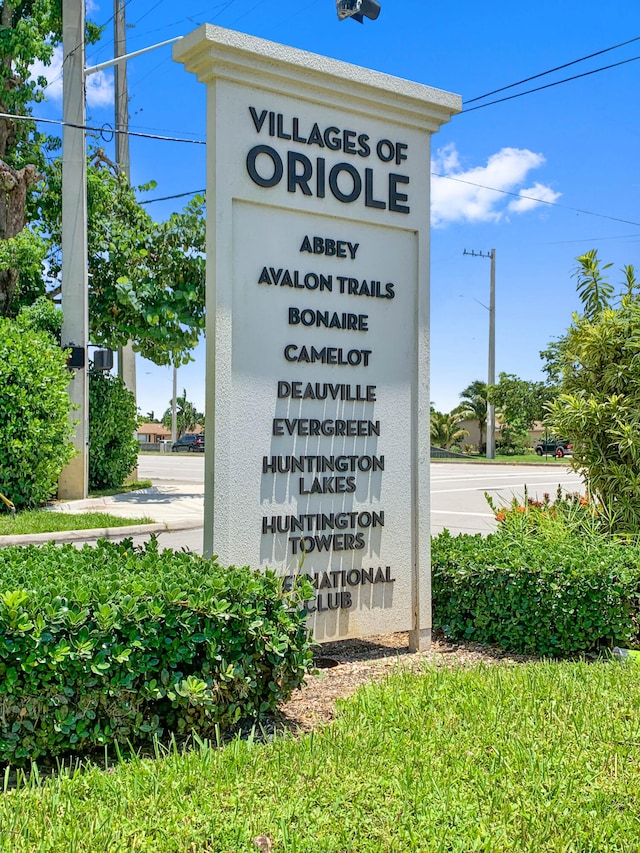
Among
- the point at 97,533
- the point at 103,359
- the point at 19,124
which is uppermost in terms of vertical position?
the point at 19,124

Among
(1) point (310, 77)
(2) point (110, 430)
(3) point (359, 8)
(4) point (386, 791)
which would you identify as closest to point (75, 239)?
(2) point (110, 430)

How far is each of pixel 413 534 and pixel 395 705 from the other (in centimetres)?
191

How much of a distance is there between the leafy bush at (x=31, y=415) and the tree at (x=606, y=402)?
9.17m

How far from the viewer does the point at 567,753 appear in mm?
3385

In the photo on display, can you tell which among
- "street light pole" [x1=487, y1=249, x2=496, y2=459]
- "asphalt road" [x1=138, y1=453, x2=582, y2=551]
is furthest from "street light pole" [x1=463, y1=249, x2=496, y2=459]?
"asphalt road" [x1=138, y1=453, x2=582, y2=551]

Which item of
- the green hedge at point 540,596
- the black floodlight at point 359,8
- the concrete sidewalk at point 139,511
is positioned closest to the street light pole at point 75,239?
the concrete sidewalk at point 139,511

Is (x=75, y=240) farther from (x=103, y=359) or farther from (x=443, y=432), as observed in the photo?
(x=443, y=432)

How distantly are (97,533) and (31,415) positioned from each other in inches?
115

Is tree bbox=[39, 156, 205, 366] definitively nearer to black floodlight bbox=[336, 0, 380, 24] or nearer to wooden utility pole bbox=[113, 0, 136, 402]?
wooden utility pole bbox=[113, 0, 136, 402]

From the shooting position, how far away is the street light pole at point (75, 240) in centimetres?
1595

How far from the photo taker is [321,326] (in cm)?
551

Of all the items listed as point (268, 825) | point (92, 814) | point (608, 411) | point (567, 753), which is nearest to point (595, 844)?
point (567, 753)

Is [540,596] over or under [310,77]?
under

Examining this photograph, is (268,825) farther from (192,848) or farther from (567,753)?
(567,753)
